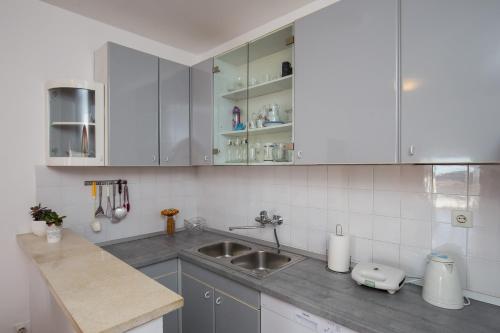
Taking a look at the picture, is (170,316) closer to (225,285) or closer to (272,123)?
(225,285)

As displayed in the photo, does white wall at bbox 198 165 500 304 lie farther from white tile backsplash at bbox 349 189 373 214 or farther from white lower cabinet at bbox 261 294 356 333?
white lower cabinet at bbox 261 294 356 333

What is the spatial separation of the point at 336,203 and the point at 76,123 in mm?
1793

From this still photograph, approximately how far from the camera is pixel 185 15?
1.94 meters

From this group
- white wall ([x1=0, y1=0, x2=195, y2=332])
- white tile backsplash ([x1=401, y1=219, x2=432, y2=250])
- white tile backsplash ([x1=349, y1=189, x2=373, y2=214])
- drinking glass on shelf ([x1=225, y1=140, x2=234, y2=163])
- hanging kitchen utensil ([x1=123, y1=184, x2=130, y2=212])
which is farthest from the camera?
hanging kitchen utensil ([x1=123, y1=184, x2=130, y2=212])

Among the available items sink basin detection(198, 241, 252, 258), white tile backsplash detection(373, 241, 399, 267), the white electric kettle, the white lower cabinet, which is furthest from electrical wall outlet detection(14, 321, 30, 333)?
the white electric kettle

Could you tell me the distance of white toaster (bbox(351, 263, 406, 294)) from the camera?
4.14 ft

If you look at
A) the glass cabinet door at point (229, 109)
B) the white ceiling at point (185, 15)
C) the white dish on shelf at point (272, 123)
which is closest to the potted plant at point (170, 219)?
the glass cabinet door at point (229, 109)

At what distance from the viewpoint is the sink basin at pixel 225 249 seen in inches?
84.2

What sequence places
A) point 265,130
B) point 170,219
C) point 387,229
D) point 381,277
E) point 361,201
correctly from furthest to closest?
point 170,219 < point 265,130 < point 361,201 < point 387,229 < point 381,277

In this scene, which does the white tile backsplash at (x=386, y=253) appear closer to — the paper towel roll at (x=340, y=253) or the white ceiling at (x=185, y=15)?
the paper towel roll at (x=340, y=253)

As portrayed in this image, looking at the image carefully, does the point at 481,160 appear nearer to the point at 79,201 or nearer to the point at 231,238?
the point at 231,238

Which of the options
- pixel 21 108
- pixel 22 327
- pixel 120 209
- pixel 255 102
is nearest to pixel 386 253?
pixel 255 102

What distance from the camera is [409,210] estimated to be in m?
1.41

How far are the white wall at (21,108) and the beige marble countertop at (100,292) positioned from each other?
0.47 m
